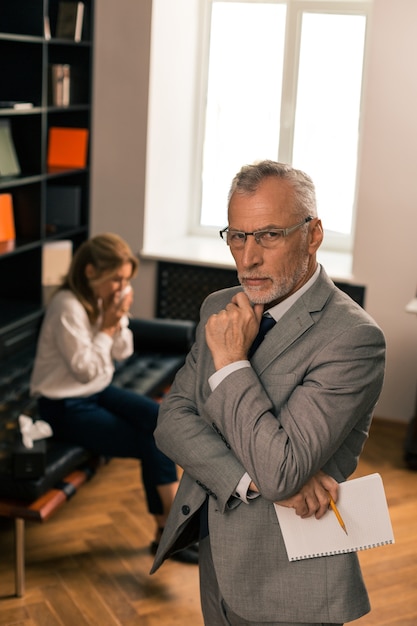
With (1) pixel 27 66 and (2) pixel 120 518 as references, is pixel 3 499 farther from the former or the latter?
(1) pixel 27 66

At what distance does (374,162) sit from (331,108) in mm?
1044

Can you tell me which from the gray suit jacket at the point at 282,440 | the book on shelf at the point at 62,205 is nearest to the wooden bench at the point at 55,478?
the book on shelf at the point at 62,205

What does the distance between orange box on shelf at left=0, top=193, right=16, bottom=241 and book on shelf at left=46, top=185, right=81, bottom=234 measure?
0.49 meters

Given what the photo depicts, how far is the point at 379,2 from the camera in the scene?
16.0ft

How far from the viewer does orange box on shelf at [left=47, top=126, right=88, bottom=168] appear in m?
5.75

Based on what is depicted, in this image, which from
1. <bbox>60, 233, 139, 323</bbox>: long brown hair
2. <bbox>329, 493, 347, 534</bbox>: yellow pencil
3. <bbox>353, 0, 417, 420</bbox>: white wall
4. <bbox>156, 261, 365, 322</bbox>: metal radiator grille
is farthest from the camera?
<bbox>156, 261, 365, 322</bbox>: metal radiator grille

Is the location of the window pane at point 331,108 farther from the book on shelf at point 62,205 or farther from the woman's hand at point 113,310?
the woman's hand at point 113,310

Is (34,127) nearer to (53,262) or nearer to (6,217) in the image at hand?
(6,217)

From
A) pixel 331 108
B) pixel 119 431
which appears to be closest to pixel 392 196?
pixel 331 108

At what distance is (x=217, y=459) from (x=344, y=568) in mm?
354

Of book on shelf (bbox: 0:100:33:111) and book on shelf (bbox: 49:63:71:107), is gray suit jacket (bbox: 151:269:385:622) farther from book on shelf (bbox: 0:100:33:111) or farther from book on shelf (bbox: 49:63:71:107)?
book on shelf (bbox: 49:63:71:107)

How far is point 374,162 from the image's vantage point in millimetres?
5074

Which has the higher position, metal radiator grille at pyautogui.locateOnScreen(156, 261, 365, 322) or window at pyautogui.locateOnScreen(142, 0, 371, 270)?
window at pyautogui.locateOnScreen(142, 0, 371, 270)

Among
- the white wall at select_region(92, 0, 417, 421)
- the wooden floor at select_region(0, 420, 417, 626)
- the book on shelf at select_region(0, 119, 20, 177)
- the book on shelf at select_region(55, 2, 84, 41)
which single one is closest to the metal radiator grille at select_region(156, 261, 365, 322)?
the white wall at select_region(92, 0, 417, 421)
